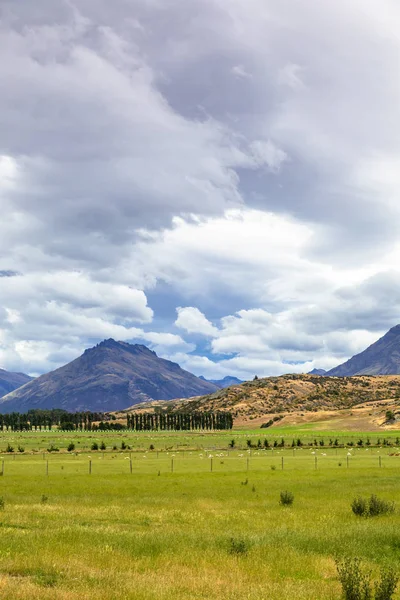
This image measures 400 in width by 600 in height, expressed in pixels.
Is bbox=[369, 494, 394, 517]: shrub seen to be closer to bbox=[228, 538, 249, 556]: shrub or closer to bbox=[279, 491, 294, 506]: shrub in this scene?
bbox=[279, 491, 294, 506]: shrub

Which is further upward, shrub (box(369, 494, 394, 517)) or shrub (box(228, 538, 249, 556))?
shrub (box(228, 538, 249, 556))

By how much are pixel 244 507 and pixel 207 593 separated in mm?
20392

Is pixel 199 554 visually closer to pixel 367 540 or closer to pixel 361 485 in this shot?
pixel 367 540

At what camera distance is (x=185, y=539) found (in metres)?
23.1

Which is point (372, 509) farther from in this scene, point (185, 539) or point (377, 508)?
point (185, 539)

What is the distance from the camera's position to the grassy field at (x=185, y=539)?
15.6 metres

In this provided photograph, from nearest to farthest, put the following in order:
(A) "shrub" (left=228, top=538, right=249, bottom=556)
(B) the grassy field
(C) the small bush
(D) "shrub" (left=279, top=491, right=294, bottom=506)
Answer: (B) the grassy field, (A) "shrub" (left=228, top=538, right=249, bottom=556), (C) the small bush, (D) "shrub" (left=279, top=491, right=294, bottom=506)

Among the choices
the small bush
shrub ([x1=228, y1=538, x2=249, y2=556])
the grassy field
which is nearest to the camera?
the grassy field

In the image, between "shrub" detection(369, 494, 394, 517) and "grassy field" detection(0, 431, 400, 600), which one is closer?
"grassy field" detection(0, 431, 400, 600)

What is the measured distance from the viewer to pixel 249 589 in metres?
15.6

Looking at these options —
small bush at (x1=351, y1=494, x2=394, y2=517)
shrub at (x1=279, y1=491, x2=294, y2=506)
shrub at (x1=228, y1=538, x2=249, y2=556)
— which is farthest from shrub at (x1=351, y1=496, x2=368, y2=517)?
shrub at (x1=228, y1=538, x2=249, y2=556)

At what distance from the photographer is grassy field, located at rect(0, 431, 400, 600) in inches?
615

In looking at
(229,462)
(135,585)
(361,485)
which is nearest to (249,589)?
(135,585)

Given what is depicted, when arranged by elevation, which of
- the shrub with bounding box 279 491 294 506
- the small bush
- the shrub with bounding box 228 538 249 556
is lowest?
the shrub with bounding box 279 491 294 506
